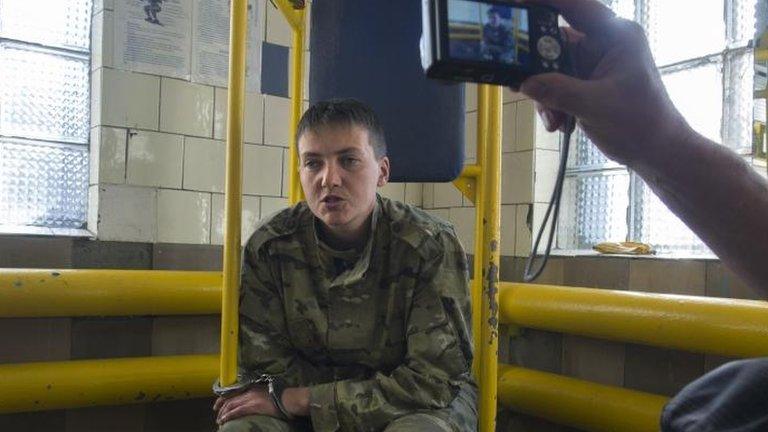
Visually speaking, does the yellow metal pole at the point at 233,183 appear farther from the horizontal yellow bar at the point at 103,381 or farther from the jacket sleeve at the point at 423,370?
the horizontal yellow bar at the point at 103,381

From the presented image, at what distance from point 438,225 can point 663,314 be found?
550 millimetres

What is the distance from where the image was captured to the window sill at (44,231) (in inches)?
69.0

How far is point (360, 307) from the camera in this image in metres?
1.25

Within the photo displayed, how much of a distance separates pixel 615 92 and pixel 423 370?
0.80 meters

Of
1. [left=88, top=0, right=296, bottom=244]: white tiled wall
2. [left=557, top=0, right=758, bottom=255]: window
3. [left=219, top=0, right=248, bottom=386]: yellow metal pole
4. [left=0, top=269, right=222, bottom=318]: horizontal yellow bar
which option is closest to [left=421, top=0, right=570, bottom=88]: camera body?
[left=219, top=0, right=248, bottom=386]: yellow metal pole

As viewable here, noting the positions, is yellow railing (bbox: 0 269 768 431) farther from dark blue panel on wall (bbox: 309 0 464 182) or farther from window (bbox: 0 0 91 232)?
dark blue panel on wall (bbox: 309 0 464 182)

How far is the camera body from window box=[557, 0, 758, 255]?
1.19 metres

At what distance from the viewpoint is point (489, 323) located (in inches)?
52.1

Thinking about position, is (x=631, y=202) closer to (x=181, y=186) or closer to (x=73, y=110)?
(x=181, y=186)

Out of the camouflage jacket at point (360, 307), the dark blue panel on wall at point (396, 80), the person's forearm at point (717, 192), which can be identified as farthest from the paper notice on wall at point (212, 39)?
the person's forearm at point (717, 192)

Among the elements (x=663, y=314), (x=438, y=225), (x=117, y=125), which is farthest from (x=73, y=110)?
(x=663, y=314)

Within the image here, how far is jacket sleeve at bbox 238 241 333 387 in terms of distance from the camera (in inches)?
48.3

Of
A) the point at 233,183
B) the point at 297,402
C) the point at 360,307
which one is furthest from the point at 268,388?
the point at 233,183

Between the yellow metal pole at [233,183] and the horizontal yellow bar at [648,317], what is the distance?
2.81ft
